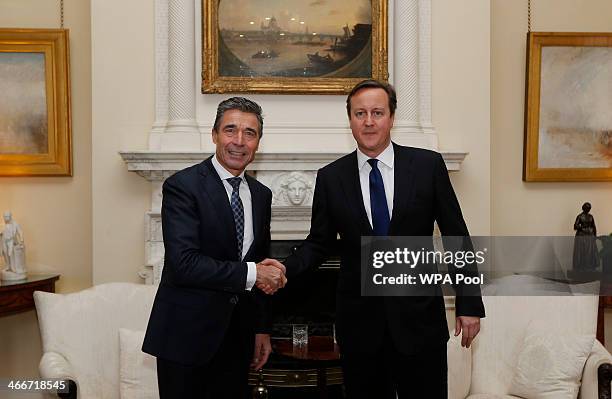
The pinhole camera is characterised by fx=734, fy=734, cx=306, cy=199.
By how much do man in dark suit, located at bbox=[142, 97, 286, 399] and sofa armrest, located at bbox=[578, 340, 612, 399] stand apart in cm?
194

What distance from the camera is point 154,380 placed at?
4.16m

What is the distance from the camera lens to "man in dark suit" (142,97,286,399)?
2.81 meters

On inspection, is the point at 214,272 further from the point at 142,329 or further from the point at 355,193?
the point at 142,329

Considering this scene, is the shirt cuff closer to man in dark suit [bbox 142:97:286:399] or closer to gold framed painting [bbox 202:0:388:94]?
man in dark suit [bbox 142:97:286:399]

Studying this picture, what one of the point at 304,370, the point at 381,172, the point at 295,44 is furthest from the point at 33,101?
the point at 381,172

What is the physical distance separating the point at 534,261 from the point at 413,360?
10.5 feet

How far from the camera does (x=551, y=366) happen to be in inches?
161

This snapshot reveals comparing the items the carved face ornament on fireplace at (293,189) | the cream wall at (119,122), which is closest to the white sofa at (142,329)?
the cream wall at (119,122)

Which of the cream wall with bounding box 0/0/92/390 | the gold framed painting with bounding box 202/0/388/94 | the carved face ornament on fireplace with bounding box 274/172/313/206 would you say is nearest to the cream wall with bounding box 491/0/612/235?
the gold framed painting with bounding box 202/0/388/94

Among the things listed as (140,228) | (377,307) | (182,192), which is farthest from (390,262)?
(140,228)

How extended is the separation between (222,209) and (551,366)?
225 centimetres

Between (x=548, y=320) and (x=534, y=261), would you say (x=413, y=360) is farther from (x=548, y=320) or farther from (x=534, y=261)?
(x=534, y=261)

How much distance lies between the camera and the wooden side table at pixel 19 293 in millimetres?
4887

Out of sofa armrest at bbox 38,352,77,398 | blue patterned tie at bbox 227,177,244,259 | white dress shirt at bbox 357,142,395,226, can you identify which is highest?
white dress shirt at bbox 357,142,395,226
